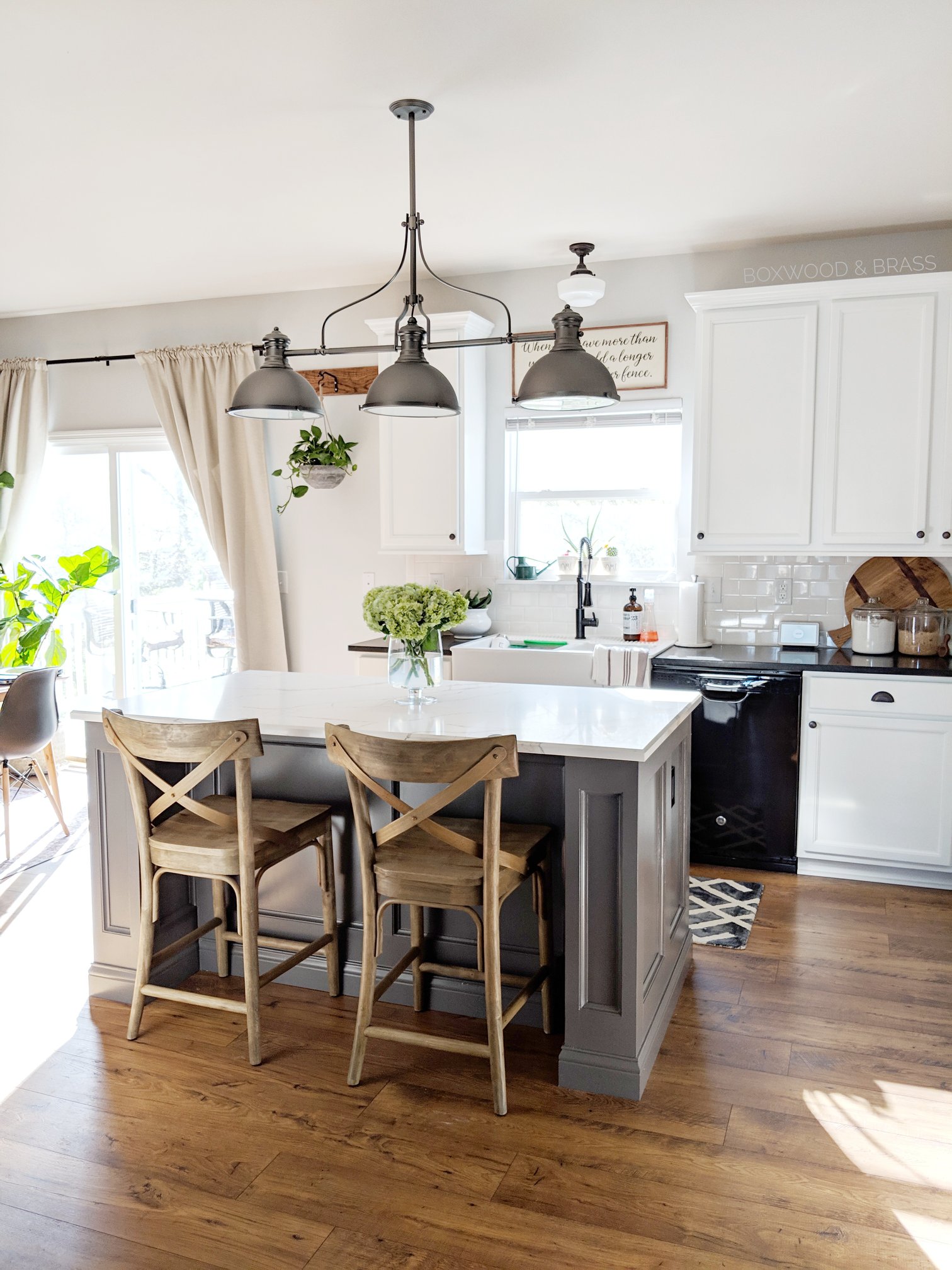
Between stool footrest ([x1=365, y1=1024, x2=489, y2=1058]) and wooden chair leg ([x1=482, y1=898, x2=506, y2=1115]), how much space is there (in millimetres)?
30

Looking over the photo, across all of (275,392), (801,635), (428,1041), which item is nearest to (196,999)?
(428,1041)

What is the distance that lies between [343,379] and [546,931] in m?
3.62

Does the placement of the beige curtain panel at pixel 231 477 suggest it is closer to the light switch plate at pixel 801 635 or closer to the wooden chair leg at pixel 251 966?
the light switch plate at pixel 801 635

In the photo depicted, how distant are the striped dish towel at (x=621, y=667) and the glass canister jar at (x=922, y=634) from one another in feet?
3.76

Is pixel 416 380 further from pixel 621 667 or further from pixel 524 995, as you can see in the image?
pixel 621 667

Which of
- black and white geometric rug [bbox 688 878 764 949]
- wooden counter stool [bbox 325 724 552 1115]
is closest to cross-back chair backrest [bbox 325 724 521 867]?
wooden counter stool [bbox 325 724 552 1115]

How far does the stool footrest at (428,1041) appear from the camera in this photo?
7.97 feet

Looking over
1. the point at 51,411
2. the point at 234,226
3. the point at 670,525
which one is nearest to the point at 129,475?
the point at 51,411

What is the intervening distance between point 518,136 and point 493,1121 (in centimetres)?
304

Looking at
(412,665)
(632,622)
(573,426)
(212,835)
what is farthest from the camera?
(573,426)

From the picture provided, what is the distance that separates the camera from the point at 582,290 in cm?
457

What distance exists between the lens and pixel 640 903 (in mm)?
2516

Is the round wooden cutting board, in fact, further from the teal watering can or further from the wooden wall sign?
the wooden wall sign

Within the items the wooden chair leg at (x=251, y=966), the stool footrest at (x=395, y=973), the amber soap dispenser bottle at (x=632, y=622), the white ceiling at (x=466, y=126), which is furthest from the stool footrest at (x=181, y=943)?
the white ceiling at (x=466, y=126)
